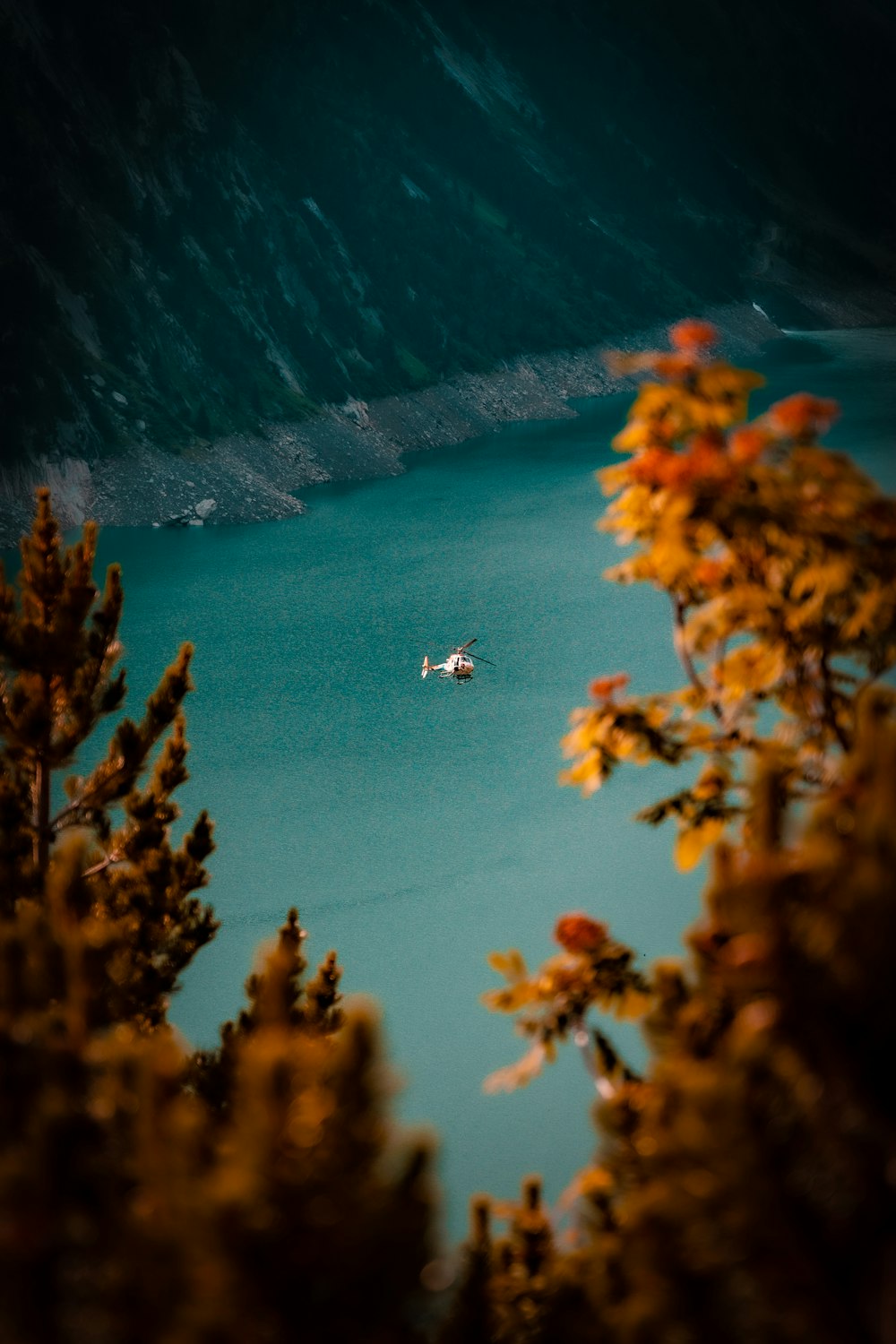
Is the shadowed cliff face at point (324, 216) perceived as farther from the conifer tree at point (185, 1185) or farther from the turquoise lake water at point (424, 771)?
the conifer tree at point (185, 1185)

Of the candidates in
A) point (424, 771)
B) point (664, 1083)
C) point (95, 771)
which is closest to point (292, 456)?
point (424, 771)

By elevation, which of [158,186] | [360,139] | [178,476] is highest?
[360,139]

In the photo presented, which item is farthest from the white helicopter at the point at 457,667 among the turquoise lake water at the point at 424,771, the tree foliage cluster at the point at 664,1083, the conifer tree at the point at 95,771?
the tree foliage cluster at the point at 664,1083

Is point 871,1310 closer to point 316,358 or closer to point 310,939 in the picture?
point 310,939

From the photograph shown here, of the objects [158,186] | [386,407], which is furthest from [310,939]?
[158,186]

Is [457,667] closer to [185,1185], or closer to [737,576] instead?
[737,576]

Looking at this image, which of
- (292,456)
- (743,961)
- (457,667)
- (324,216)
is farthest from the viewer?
(324,216)

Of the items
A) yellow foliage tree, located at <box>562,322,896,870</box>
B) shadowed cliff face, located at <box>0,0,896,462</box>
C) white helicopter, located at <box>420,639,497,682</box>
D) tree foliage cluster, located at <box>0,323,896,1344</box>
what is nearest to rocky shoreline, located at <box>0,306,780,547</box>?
shadowed cliff face, located at <box>0,0,896,462</box>
